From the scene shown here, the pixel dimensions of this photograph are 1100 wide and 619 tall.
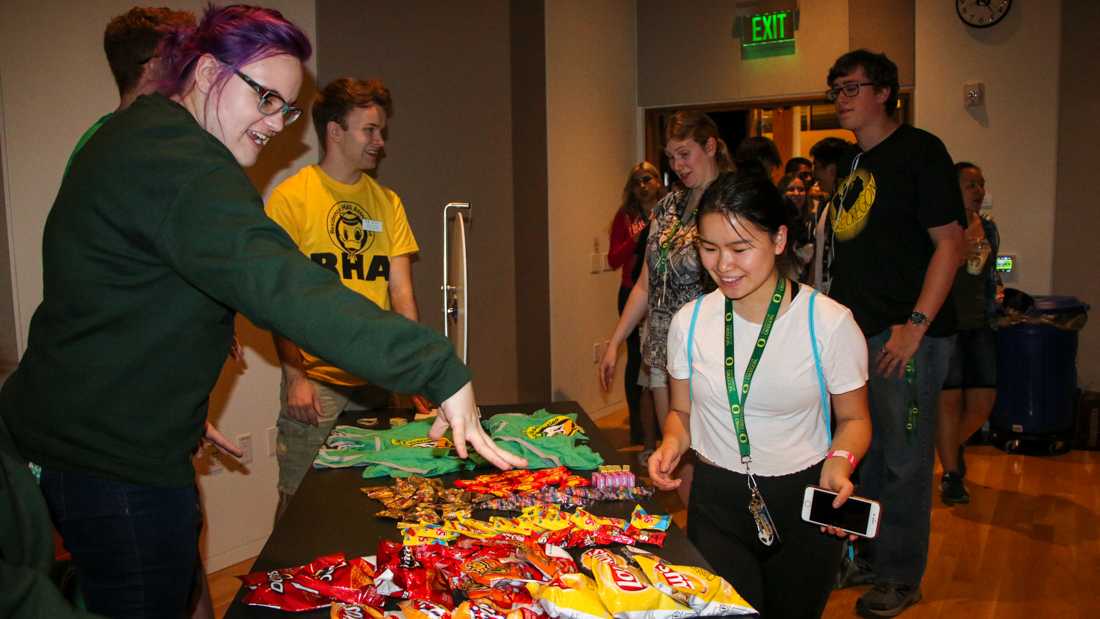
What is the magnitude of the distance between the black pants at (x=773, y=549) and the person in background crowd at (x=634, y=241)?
3.09 metres

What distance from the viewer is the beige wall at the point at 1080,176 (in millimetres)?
5457

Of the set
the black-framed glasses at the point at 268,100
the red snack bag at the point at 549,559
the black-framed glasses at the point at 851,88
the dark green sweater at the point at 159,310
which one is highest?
the black-framed glasses at the point at 851,88

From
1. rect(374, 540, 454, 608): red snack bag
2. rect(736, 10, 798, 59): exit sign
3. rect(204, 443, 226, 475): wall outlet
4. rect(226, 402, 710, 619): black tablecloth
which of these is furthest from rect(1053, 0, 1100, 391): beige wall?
rect(374, 540, 454, 608): red snack bag

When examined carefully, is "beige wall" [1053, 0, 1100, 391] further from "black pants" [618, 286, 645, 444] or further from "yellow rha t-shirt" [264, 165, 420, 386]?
"yellow rha t-shirt" [264, 165, 420, 386]

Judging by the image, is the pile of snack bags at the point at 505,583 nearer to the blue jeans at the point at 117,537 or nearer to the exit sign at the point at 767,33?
the blue jeans at the point at 117,537

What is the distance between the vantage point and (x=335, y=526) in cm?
172

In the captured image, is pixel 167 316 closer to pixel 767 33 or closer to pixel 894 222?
pixel 894 222

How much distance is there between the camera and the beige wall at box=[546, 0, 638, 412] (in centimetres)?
545

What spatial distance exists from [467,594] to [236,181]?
72cm

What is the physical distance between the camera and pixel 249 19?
1.32 meters

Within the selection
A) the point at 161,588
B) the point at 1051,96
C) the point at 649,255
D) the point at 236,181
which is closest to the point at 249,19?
the point at 236,181

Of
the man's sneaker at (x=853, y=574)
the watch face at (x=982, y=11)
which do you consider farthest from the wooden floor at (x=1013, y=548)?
the watch face at (x=982, y=11)

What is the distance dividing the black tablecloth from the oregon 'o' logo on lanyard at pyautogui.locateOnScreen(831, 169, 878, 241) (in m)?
1.29

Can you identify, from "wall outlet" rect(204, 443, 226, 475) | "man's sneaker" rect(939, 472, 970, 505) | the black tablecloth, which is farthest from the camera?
"man's sneaker" rect(939, 472, 970, 505)
